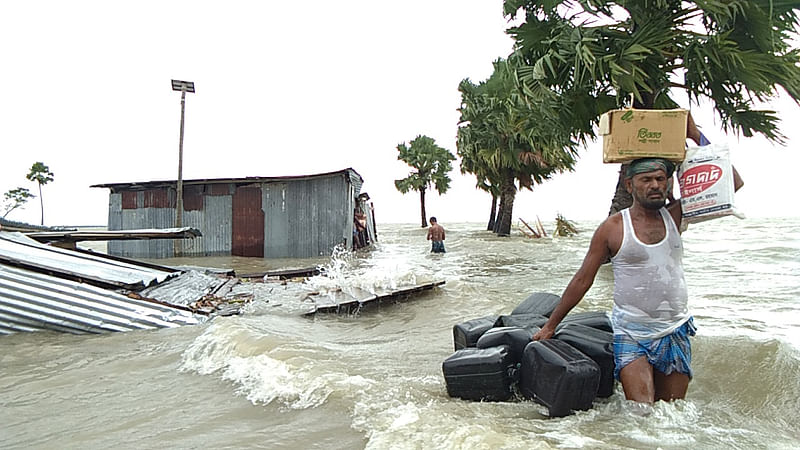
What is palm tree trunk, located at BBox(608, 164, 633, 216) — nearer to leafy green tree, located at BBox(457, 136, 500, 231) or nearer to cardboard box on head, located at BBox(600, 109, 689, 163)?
cardboard box on head, located at BBox(600, 109, 689, 163)

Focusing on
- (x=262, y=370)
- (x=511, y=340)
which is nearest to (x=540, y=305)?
(x=511, y=340)

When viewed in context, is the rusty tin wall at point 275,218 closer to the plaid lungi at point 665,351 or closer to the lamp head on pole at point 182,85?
the lamp head on pole at point 182,85

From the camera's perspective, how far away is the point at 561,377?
2936 mm

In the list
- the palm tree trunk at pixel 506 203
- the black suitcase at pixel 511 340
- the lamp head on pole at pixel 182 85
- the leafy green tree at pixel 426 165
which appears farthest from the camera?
the leafy green tree at pixel 426 165

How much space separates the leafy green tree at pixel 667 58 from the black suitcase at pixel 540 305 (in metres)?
5.20

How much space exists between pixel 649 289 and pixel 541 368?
31.9 inches

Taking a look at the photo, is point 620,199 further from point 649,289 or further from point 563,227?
point 563,227

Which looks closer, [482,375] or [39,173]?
[482,375]

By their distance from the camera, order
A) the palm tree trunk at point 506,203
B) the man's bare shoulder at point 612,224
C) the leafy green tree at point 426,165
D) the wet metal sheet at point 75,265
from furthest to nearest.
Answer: the leafy green tree at point 426,165
the palm tree trunk at point 506,203
the wet metal sheet at point 75,265
the man's bare shoulder at point 612,224

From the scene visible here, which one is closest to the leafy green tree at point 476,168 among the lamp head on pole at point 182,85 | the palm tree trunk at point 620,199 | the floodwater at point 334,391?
the lamp head on pole at point 182,85

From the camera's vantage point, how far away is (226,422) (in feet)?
10.4

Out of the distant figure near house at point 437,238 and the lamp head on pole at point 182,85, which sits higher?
the lamp head on pole at point 182,85

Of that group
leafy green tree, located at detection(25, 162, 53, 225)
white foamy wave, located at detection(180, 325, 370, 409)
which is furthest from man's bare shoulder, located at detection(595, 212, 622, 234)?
leafy green tree, located at detection(25, 162, 53, 225)

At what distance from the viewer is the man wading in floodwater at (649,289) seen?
9.55 ft
